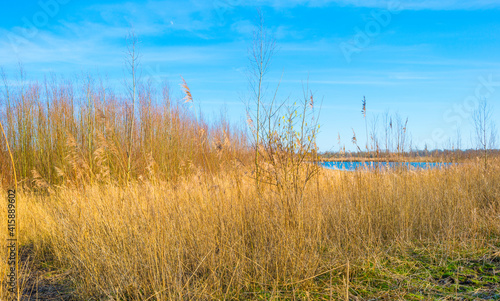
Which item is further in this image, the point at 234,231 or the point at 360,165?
the point at 360,165

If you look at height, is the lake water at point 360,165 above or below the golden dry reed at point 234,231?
above

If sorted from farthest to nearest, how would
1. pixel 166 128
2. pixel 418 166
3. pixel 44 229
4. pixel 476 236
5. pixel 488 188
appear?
pixel 166 128 < pixel 418 166 < pixel 488 188 < pixel 44 229 < pixel 476 236

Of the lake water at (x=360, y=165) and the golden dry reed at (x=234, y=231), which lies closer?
the golden dry reed at (x=234, y=231)

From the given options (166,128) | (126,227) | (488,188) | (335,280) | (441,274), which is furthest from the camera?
(166,128)

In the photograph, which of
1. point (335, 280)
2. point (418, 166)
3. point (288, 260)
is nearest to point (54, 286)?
point (288, 260)

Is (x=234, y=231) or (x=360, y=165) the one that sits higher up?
(x=360, y=165)

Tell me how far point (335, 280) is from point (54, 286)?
268 cm

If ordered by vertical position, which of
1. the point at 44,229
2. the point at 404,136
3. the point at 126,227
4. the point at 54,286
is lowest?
the point at 54,286

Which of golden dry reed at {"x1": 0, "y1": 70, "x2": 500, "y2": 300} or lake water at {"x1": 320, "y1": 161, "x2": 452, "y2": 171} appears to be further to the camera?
lake water at {"x1": 320, "y1": 161, "x2": 452, "y2": 171}

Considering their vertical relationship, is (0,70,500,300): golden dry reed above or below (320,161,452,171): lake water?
below

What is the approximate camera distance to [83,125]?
7848mm

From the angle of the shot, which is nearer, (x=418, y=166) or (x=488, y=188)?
(x=488, y=188)

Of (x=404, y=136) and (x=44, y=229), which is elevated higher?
(x=404, y=136)

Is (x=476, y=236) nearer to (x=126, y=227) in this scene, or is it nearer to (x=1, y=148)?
(x=126, y=227)
